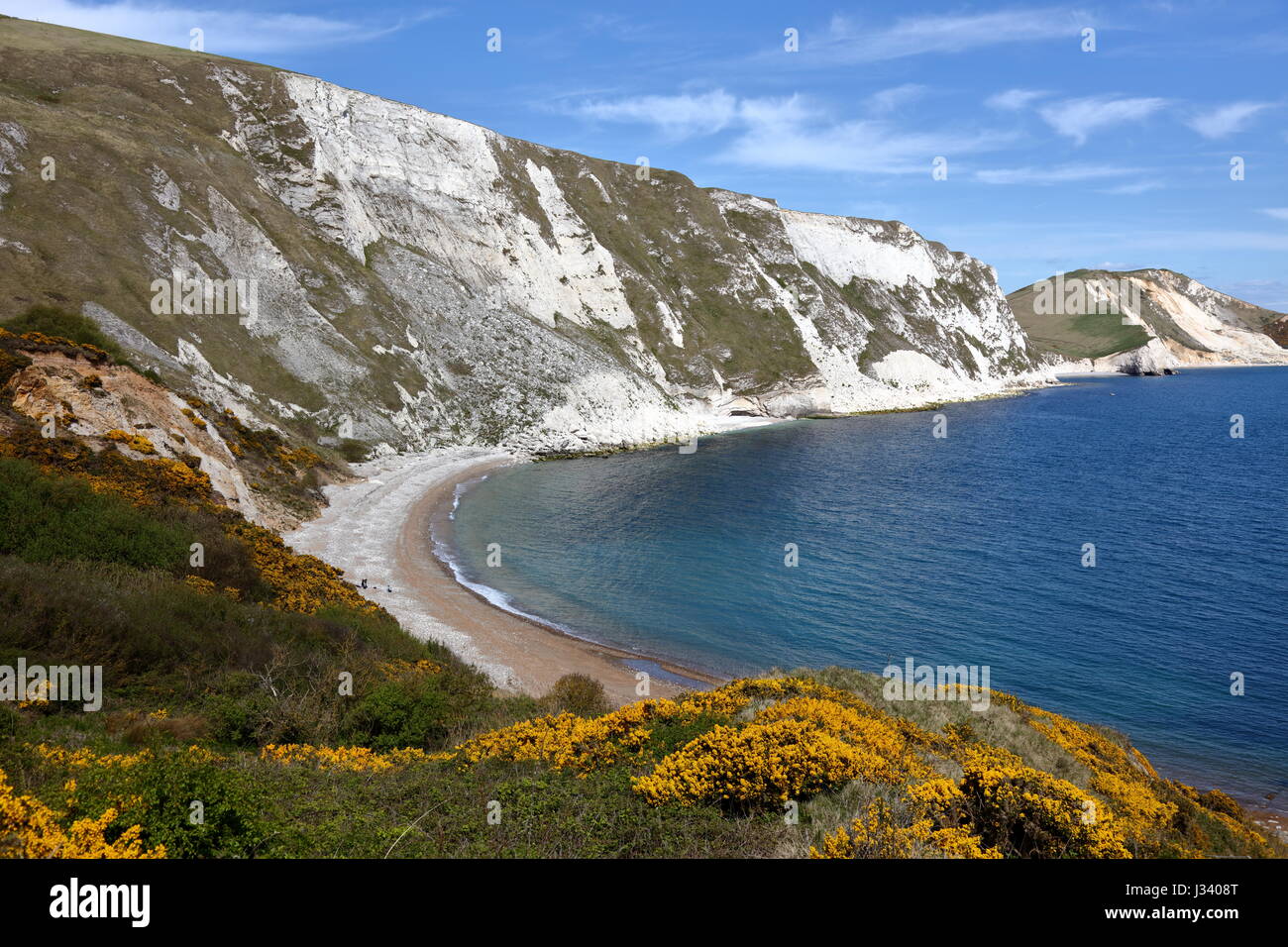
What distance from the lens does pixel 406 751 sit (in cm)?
1379

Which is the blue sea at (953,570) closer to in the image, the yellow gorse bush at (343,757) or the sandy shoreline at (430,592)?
the sandy shoreline at (430,592)

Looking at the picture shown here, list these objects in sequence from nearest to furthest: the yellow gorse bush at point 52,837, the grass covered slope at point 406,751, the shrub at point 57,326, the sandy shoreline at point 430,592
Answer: the yellow gorse bush at point 52,837 < the grass covered slope at point 406,751 < the sandy shoreline at point 430,592 < the shrub at point 57,326

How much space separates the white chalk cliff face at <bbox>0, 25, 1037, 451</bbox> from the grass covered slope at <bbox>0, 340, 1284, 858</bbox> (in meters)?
31.5

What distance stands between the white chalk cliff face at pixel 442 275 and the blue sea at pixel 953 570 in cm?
1355

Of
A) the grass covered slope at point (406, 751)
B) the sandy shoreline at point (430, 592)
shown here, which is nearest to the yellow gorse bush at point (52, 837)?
the grass covered slope at point (406, 751)

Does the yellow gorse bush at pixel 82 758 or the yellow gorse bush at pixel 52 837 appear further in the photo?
the yellow gorse bush at pixel 82 758

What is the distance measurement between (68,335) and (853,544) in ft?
139

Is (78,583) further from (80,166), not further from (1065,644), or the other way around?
(80,166)

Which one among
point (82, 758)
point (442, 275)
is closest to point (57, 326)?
point (82, 758)

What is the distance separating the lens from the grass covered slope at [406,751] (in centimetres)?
850

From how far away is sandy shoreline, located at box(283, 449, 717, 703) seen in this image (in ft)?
88.5

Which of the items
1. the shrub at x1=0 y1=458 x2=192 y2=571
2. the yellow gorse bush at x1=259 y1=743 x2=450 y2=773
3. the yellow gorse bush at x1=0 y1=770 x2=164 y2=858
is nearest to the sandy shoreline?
the shrub at x1=0 y1=458 x2=192 y2=571

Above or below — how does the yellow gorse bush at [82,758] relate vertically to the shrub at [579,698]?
above

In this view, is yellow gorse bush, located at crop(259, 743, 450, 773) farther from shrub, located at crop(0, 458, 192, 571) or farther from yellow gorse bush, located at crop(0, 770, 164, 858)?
shrub, located at crop(0, 458, 192, 571)
